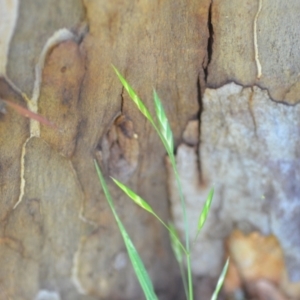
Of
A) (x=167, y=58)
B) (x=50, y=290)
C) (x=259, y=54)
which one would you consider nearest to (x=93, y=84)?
(x=167, y=58)

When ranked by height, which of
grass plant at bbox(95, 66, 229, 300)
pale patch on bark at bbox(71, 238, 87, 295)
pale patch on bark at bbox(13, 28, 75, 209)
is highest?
pale patch on bark at bbox(13, 28, 75, 209)

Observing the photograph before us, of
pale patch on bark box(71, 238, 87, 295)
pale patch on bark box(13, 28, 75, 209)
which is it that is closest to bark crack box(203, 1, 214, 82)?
pale patch on bark box(13, 28, 75, 209)

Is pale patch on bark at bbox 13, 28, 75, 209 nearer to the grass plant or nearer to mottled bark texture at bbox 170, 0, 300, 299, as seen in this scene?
the grass plant

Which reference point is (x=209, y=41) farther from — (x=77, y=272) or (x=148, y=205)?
(x=77, y=272)

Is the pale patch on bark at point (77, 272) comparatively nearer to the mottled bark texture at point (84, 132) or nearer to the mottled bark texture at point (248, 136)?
the mottled bark texture at point (84, 132)

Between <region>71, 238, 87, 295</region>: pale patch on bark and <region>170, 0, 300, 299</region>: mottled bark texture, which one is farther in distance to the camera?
<region>71, 238, 87, 295</region>: pale patch on bark

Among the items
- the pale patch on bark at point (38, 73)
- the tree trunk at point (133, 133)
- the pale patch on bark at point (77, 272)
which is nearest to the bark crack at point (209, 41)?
the tree trunk at point (133, 133)

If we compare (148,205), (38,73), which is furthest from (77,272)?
(38,73)

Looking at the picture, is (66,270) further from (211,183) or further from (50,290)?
(211,183)

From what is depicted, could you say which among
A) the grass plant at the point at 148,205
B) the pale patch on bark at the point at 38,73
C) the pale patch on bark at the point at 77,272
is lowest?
the pale patch on bark at the point at 77,272
